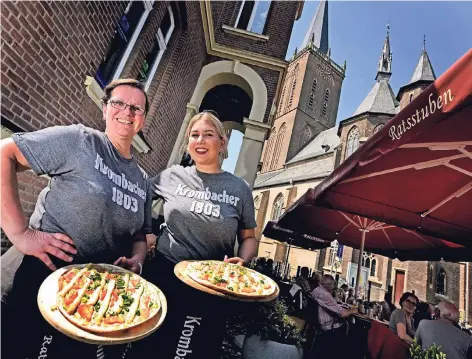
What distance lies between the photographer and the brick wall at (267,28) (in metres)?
7.27

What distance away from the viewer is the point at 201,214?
69.8 inches

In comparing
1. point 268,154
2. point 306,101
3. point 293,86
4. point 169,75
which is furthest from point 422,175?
point 293,86

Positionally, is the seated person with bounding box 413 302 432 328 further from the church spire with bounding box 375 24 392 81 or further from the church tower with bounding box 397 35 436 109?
the church spire with bounding box 375 24 392 81

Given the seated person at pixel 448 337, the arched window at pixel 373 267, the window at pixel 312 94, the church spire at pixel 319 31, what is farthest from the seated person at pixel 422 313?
the church spire at pixel 319 31

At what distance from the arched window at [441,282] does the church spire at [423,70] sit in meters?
15.7

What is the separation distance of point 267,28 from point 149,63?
4185mm

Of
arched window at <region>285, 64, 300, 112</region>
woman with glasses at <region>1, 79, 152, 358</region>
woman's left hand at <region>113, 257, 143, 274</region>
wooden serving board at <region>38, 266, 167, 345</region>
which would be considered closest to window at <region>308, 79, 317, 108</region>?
arched window at <region>285, 64, 300, 112</region>

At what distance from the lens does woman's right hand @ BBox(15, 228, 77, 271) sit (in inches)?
43.5

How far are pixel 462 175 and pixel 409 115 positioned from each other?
5.67 ft

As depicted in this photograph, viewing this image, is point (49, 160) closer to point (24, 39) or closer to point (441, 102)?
point (24, 39)

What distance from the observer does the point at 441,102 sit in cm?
146

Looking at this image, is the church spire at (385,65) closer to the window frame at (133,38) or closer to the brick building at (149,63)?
the brick building at (149,63)

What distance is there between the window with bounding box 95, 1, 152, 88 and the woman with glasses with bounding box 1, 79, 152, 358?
2709mm

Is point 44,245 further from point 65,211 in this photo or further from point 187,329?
point 187,329
